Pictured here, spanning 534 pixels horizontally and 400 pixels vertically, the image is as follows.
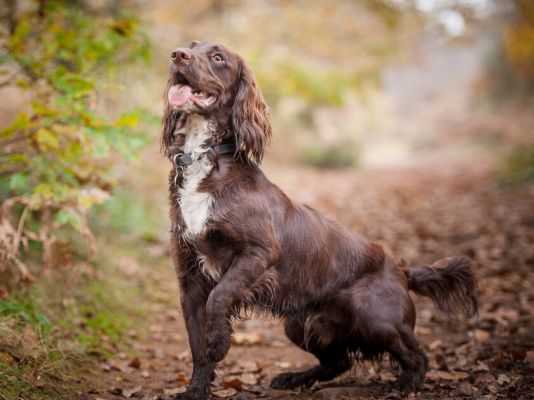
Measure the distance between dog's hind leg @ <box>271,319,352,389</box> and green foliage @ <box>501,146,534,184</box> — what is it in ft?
24.5

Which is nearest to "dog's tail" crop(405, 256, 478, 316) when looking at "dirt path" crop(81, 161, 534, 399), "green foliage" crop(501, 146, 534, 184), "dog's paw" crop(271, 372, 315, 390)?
"dirt path" crop(81, 161, 534, 399)

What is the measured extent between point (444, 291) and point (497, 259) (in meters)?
3.00

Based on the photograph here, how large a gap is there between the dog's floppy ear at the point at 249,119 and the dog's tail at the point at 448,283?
55.1 inches

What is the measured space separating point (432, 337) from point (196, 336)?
234 cm

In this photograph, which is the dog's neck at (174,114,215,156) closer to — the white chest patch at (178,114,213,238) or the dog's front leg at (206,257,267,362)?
the white chest patch at (178,114,213,238)

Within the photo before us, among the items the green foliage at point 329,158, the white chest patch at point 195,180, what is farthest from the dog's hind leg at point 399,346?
the green foliage at point 329,158

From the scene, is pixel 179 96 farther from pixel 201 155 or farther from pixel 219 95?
pixel 201 155

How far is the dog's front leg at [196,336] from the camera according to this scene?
9.68 feet

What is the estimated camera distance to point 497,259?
626 cm

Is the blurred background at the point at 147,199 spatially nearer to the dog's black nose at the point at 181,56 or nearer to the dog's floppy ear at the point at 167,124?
the dog's floppy ear at the point at 167,124

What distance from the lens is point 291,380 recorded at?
3480 mm

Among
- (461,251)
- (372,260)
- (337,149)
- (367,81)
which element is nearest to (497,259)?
(461,251)

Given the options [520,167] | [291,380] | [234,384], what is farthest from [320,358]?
[520,167]

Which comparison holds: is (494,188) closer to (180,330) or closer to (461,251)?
(461,251)
